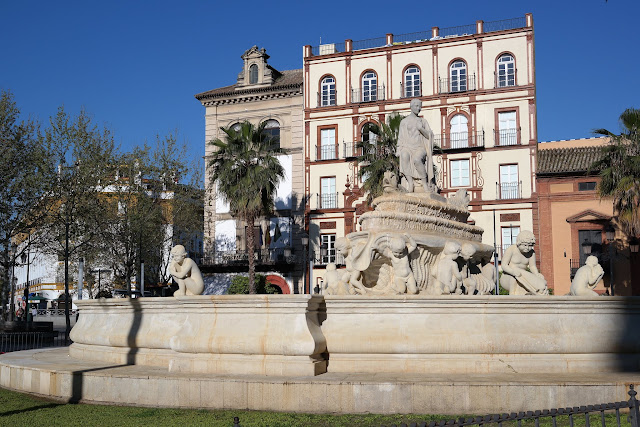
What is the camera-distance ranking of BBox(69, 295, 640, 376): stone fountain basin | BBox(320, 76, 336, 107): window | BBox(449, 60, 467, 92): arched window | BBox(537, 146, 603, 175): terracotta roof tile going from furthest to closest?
1. BBox(320, 76, 336, 107): window
2. BBox(449, 60, 467, 92): arched window
3. BBox(537, 146, 603, 175): terracotta roof tile
4. BBox(69, 295, 640, 376): stone fountain basin

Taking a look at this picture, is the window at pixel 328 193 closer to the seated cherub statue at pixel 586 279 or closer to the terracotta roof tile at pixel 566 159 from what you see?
the terracotta roof tile at pixel 566 159

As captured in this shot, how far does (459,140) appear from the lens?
41.2m

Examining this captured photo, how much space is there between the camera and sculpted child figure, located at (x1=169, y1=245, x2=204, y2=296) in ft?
33.6

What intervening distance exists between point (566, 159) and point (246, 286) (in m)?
20.0

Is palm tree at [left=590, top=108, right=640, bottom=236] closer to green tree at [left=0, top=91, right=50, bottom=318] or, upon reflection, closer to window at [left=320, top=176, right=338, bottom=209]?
window at [left=320, top=176, right=338, bottom=209]

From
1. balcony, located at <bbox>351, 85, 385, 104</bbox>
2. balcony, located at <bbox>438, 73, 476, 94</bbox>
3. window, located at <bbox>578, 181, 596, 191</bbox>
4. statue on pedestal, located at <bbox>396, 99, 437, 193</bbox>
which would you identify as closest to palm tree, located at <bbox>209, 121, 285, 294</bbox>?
balcony, located at <bbox>351, 85, 385, 104</bbox>

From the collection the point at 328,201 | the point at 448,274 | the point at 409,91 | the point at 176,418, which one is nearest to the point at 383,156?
the point at 328,201

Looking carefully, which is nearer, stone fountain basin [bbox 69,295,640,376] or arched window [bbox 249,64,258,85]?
stone fountain basin [bbox 69,295,640,376]

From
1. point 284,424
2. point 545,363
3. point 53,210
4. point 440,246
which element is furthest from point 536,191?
point 284,424

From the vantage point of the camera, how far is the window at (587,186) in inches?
1506

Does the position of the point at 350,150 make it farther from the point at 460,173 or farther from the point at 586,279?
the point at 586,279

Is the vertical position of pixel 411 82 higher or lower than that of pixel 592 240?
higher

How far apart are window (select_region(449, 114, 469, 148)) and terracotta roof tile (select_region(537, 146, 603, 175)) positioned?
14.6 ft

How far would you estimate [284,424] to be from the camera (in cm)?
662
